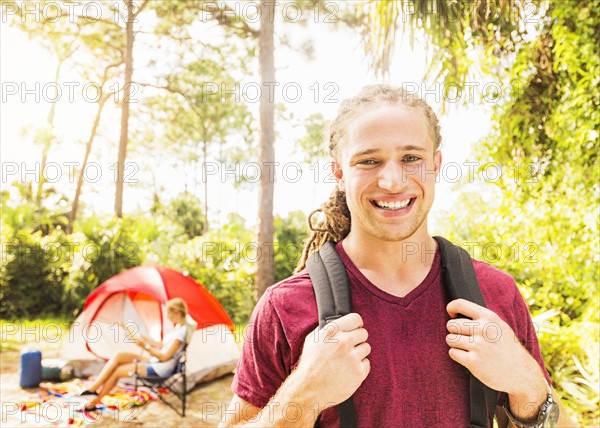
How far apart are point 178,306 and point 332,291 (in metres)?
5.26

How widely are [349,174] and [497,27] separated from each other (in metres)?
5.54

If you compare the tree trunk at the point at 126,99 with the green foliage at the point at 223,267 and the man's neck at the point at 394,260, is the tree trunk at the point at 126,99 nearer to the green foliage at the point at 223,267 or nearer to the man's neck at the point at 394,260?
the green foliage at the point at 223,267

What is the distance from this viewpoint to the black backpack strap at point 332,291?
1.20 m

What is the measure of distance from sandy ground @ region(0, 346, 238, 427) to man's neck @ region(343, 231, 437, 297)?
4760mm

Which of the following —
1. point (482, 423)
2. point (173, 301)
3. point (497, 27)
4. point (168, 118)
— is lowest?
point (173, 301)

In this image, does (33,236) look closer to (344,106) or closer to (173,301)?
(173,301)

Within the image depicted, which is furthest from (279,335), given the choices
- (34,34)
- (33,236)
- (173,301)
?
(34,34)

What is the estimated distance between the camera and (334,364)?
1.17 meters

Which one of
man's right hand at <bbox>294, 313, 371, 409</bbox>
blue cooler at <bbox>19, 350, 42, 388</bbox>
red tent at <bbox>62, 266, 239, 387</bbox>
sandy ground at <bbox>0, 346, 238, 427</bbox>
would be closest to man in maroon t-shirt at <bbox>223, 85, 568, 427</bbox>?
man's right hand at <bbox>294, 313, 371, 409</bbox>

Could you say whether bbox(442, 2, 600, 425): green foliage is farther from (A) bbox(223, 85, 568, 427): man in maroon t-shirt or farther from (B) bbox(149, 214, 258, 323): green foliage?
(B) bbox(149, 214, 258, 323): green foliage

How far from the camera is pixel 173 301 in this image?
6.26m

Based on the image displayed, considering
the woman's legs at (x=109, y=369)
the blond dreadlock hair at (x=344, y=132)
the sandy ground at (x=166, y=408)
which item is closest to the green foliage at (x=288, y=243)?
the sandy ground at (x=166, y=408)

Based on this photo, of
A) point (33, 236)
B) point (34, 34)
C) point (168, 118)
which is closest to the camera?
point (33, 236)

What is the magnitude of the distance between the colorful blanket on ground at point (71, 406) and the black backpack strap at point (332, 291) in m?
5.08
